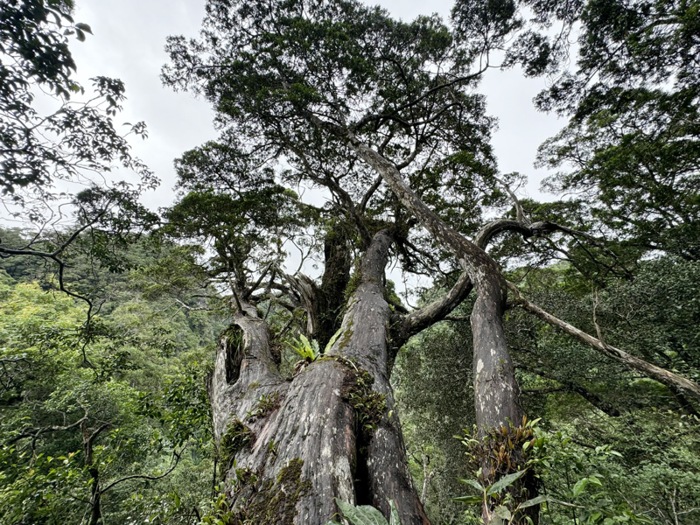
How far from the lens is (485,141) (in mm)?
7273

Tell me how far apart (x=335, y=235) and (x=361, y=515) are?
710cm

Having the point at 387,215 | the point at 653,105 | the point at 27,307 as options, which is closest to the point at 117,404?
the point at 27,307

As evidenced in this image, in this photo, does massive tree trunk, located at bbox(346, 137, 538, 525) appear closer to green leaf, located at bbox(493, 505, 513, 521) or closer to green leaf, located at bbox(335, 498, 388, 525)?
green leaf, located at bbox(493, 505, 513, 521)

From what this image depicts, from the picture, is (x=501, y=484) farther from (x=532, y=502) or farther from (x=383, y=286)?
(x=383, y=286)

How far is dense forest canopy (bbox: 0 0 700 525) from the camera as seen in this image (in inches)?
83.7

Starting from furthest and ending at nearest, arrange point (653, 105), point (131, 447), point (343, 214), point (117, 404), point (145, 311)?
point (145, 311) < point (117, 404) < point (343, 214) < point (653, 105) < point (131, 447)

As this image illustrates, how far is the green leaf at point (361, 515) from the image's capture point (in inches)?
40.7

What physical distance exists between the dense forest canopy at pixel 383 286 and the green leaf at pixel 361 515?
0.01 metres

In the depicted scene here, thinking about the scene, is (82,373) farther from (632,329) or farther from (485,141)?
(632,329)

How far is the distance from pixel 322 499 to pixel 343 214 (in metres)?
6.97

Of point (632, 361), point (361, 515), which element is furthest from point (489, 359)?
point (361, 515)

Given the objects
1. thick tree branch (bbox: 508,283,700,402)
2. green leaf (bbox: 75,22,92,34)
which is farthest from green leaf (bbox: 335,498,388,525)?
green leaf (bbox: 75,22,92,34)

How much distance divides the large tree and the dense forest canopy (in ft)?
0.11

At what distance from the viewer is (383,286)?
5.74 m
